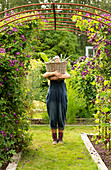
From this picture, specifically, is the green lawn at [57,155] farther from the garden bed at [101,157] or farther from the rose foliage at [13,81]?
the rose foliage at [13,81]

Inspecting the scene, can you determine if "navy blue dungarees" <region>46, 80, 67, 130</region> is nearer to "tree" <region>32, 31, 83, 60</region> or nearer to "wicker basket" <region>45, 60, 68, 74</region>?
"wicker basket" <region>45, 60, 68, 74</region>

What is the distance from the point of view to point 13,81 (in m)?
4.34

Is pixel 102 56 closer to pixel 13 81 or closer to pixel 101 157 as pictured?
pixel 13 81

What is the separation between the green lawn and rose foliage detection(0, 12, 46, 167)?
0.34 m

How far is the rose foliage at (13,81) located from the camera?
417 cm

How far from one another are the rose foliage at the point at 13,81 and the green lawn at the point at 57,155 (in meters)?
0.34

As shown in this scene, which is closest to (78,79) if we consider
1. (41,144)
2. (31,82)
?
(31,82)

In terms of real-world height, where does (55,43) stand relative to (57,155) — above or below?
above

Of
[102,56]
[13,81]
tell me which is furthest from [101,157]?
[13,81]

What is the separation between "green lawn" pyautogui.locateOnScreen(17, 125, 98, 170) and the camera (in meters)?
4.03


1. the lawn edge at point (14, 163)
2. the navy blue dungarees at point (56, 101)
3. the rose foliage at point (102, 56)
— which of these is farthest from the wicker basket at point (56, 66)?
the lawn edge at point (14, 163)

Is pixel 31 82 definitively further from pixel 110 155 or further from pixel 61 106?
pixel 110 155

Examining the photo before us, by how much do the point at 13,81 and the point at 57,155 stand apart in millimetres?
1573

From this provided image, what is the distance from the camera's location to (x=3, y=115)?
4.09 meters
